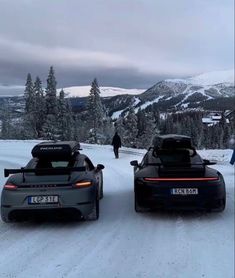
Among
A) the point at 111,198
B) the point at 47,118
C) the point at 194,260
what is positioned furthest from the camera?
the point at 47,118

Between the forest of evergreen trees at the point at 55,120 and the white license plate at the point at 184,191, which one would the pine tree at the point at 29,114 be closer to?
the forest of evergreen trees at the point at 55,120

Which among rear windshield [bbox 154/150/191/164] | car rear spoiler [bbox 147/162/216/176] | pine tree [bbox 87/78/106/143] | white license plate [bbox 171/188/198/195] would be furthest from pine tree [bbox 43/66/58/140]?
white license plate [bbox 171/188/198/195]

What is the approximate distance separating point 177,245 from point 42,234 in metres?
2.29

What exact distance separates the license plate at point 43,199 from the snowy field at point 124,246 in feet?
1.76

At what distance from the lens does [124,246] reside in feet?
20.9

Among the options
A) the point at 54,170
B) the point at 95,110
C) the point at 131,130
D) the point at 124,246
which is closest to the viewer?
the point at 124,246

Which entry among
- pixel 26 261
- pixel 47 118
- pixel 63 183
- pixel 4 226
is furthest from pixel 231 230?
pixel 47 118

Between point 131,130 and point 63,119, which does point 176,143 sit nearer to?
point 63,119

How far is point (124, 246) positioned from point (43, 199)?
165cm

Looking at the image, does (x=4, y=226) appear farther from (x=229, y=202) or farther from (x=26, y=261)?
(x=229, y=202)

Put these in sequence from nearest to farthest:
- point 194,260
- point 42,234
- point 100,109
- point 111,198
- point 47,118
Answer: point 194,260 → point 42,234 → point 111,198 → point 47,118 → point 100,109

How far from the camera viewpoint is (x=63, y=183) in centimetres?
723

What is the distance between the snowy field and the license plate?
0.54m

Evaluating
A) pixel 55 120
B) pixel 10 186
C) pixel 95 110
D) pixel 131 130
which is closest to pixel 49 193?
pixel 10 186
